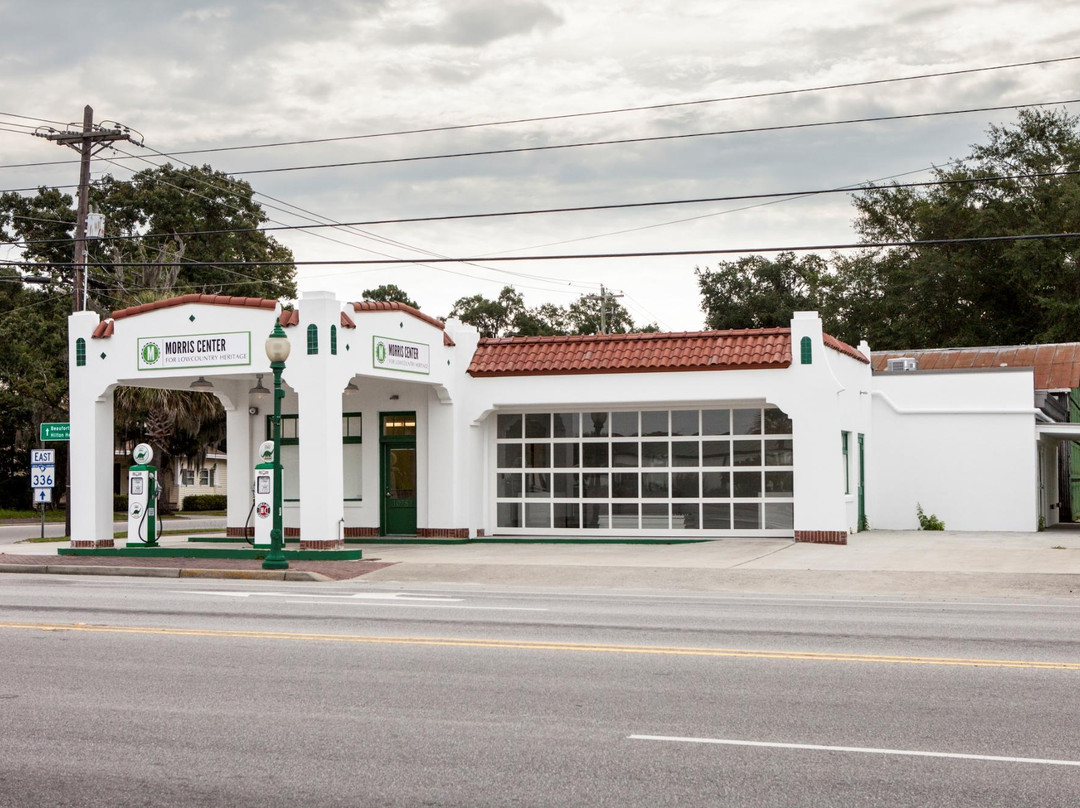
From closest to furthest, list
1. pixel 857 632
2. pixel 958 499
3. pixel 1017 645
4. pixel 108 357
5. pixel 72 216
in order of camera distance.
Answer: pixel 1017 645 < pixel 857 632 < pixel 108 357 < pixel 958 499 < pixel 72 216

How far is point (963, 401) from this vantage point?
29.8 meters

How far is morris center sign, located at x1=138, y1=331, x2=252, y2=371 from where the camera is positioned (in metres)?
23.3

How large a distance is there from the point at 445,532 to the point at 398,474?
1854 millimetres

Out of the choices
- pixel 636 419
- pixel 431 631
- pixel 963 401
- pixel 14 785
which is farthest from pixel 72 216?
pixel 14 785

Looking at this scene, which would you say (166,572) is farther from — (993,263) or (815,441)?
(993,263)

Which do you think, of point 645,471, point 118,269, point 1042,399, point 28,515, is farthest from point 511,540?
point 118,269

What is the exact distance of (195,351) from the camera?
934 inches

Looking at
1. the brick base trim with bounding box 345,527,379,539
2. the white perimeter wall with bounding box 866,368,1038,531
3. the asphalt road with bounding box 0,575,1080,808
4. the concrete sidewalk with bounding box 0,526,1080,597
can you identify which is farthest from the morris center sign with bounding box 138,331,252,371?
the white perimeter wall with bounding box 866,368,1038,531

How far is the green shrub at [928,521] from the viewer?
96.9ft

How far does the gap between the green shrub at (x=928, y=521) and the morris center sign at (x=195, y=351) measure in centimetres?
1676

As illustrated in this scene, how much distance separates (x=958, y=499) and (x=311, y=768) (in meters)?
25.7

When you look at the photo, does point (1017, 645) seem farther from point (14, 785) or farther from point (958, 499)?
point (958, 499)

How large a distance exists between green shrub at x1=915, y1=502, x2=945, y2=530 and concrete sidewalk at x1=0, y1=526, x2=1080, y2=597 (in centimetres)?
365

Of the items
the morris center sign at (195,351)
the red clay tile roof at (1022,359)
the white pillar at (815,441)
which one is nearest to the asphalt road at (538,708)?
the morris center sign at (195,351)
